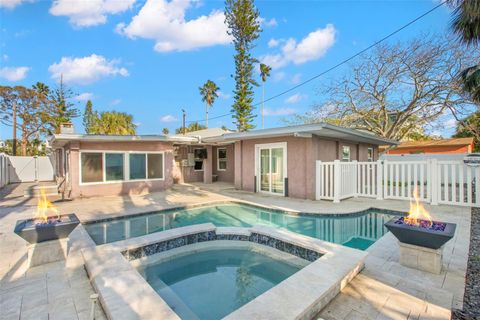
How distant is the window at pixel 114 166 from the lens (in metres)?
10.4

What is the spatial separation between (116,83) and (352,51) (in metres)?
21.6

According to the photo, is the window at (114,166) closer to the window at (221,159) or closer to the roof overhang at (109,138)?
the roof overhang at (109,138)

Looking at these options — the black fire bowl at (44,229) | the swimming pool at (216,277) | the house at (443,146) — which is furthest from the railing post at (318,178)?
the house at (443,146)

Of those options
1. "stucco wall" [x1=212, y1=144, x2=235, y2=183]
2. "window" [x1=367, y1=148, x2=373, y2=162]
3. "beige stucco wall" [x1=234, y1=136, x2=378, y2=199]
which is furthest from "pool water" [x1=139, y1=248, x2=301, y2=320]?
"window" [x1=367, y1=148, x2=373, y2=162]

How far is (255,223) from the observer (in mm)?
6684

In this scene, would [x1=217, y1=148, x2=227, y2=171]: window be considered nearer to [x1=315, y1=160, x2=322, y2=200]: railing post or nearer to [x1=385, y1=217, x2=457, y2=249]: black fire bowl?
[x1=315, y1=160, x2=322, y2=200]: railing post

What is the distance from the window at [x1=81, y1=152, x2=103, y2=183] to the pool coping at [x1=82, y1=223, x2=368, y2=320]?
7.18m

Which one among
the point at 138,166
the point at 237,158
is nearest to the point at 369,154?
the point at 237,158

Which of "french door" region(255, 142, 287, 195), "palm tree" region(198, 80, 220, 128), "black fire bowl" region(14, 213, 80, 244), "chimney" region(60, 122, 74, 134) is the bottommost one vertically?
"black fire bowl" region(14, 213, 80, 244)

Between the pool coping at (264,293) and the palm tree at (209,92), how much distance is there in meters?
29.3

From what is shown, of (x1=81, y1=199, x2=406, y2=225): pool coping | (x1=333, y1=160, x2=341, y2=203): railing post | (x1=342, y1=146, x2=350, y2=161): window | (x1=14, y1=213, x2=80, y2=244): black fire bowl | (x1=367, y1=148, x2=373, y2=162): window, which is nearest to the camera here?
(x1=14, y1=213, x2=80, y2=244): black fire bowl

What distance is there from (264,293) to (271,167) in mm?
8155

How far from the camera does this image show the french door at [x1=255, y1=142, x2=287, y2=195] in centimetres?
1015

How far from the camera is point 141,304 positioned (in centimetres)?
244
